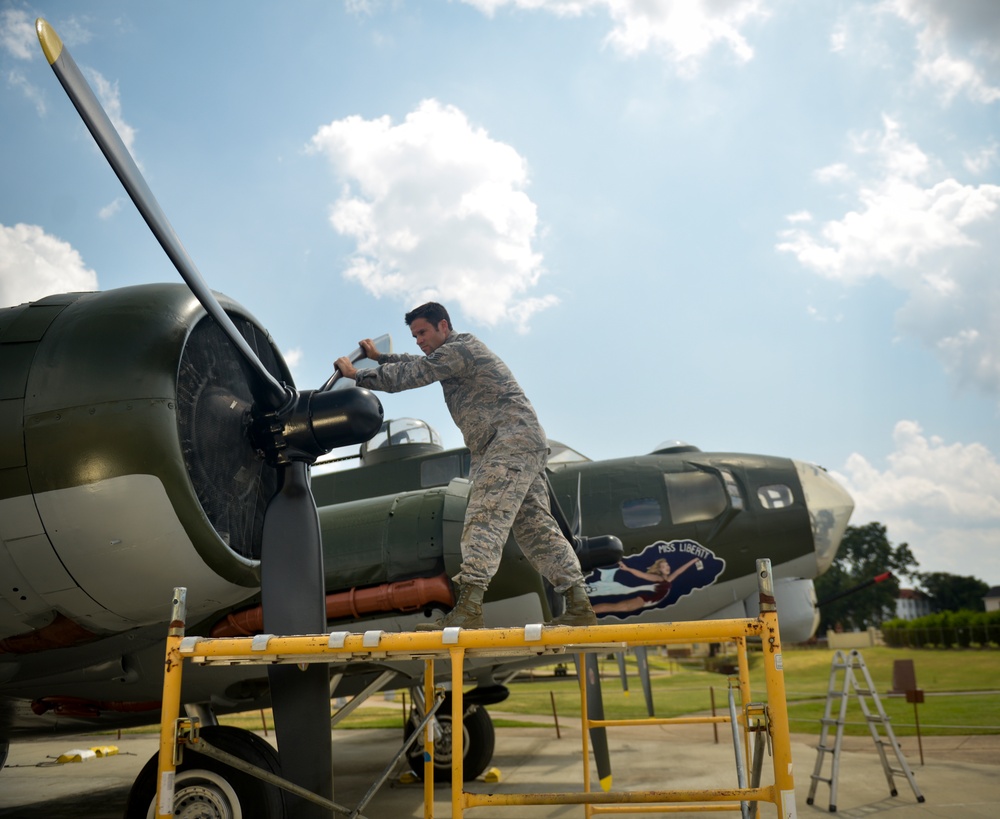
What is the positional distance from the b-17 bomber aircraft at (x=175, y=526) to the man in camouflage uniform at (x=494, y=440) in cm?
40

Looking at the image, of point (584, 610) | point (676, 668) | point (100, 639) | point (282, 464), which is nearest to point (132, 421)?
point (282, 464)

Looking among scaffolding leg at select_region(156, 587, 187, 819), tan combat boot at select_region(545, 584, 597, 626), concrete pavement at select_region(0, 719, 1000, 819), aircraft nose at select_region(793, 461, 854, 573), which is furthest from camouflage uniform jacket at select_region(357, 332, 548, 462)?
aircraft nose at select_region(793, 461, 854, 573)

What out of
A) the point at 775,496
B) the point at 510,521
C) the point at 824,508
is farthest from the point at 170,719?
the point at 824,508

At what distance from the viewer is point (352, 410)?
4176 mm

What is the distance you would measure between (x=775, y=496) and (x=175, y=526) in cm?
637

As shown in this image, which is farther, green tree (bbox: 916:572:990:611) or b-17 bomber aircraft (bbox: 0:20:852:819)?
green tree (bbox: 916:572:990:611)

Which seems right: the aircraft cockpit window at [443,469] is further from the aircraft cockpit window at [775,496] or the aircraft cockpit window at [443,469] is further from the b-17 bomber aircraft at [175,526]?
the aircraft cockpit window at [775,496]

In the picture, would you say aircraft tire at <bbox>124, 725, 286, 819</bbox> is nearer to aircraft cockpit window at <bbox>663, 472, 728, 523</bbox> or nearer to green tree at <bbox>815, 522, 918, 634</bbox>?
aircraft cockpit window at <bbox>663, 472, 728, 523</bbox>

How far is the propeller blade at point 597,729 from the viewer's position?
242 inches

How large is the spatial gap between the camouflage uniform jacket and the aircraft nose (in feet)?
17.1

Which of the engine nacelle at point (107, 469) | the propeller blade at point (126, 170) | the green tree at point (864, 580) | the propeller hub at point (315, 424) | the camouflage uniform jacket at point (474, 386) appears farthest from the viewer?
the green tree at point (864, 580)

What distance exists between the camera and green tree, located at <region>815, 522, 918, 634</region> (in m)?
62.6

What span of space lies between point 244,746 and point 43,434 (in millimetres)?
1792

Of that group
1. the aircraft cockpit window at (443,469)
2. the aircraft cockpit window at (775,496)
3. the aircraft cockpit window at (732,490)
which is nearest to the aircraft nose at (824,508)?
the aircraft cockpit window at (775,496)
